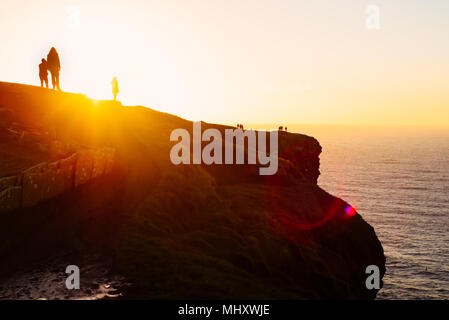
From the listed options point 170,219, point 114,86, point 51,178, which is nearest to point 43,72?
point 114,86

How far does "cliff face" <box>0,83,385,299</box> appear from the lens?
21703 mm

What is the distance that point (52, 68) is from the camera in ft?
156

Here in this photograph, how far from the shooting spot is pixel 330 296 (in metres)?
30.1

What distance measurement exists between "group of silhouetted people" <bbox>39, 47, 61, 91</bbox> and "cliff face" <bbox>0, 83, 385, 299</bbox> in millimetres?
1683

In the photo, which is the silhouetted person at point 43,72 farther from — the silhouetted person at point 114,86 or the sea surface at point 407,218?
the sea surface at point 407,218

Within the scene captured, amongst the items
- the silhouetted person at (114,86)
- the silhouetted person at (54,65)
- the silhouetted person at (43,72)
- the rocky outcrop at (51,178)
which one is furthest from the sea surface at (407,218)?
the silhouetted person at (43,72)

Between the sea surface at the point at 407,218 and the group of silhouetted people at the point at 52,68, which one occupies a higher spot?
the group of silhouetted people at the point at 52,68

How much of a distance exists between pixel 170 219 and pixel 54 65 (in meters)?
28.3

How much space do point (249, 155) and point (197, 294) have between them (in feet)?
116

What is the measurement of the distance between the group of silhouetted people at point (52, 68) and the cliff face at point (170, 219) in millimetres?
1683

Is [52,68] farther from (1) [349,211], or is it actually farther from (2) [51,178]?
(1) [349,211]

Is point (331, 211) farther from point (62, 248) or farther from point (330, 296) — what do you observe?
point (62, 248)

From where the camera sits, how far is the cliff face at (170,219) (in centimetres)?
2170
